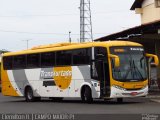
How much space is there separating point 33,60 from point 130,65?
715 centimetres

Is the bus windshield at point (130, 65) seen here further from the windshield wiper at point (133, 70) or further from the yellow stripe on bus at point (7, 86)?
the yellow stripe on bus at point (7, 86)

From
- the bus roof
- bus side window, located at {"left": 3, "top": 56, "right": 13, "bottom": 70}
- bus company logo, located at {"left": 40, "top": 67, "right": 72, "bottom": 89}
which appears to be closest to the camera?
the bus roof

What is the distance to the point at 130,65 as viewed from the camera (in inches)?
1075

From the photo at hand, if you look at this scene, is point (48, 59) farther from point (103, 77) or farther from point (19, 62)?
point (103, 77)

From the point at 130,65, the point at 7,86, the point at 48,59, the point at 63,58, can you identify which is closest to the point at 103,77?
the point at 130,65

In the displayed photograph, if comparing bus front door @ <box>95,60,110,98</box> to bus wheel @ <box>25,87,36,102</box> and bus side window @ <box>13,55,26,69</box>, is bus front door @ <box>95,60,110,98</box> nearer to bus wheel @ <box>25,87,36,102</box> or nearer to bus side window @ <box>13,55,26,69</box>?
bus wheel @ <box>25,87,36,102</box>

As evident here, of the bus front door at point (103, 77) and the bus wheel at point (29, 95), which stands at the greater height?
the bus front door at point (103, 77)

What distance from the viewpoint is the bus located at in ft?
88.8

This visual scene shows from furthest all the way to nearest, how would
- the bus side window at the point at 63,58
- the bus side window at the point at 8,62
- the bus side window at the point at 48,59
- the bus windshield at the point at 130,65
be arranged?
1. the bus side window at the point at 8,62
2. the bus side window at the point at 48,59
3. the bus side window at the point at 63,58
4. the bus windshield at the point at 130,65

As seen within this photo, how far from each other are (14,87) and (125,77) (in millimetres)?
9528

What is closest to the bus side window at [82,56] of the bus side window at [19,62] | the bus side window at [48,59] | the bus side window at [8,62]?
the bus side window at [48,59]

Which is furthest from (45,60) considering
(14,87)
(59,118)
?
(59,118)

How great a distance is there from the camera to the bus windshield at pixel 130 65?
27047 millimetres

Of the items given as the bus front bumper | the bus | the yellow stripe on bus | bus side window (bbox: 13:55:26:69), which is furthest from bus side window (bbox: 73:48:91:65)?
the yellow stripe on bus
